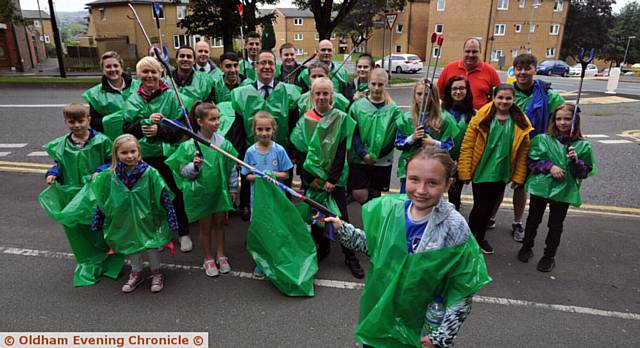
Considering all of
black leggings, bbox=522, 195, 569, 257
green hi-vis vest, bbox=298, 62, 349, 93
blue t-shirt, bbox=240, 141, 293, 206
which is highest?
green hi-vis vest, bbox=298, 62, 349, 93

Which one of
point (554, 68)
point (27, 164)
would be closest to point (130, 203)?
point (27, 164)

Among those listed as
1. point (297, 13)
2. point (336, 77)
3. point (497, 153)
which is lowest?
point (497, 153)

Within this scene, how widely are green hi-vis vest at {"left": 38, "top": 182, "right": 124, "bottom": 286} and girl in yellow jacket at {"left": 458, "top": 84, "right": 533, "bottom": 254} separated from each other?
11.4ft

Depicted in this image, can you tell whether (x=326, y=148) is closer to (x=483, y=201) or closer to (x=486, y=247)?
(x=483, y=201)

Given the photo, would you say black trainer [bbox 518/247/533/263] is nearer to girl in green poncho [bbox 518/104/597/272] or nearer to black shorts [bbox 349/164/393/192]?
A: girl in green poncho [bbox 518/104/597/272]

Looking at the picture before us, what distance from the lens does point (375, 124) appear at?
3.96 m

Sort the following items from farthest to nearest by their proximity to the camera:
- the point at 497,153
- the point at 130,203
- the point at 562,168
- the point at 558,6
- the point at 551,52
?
the point at 551,52 < the point at 558,6 < the point at 497,153 < the point at 562,168 < the point at 130,203

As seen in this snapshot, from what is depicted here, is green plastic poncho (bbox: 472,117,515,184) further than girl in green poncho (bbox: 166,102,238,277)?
Yes

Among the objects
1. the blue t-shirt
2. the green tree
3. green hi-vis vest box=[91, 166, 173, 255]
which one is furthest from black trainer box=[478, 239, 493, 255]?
the green tree

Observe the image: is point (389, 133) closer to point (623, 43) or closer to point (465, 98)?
point (465, 98)

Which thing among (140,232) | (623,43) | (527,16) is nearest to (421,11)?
(527,16)

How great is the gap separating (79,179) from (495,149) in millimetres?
3877

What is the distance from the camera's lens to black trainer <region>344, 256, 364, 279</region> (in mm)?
3752

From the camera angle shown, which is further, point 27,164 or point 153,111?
point 27,164
